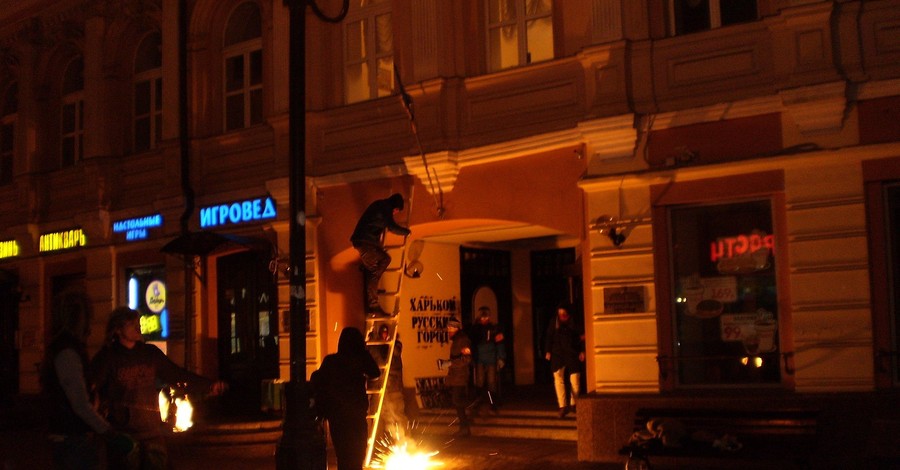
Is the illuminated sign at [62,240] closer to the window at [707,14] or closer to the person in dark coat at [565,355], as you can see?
the person in dark coat at [565,355]

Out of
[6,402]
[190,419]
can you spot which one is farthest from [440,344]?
[6,402]

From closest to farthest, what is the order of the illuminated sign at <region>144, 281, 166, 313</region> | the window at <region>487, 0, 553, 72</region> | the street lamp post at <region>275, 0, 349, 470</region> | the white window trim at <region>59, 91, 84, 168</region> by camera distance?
the street lamp post at <region>275, 0, 349, 470</region>
the window at <region>487, 0, 553, 72</region>
the illuminated sign at <region>144, 281, 166, 313</region>
the white window trim at <region>59, 91, 84, 168</region>

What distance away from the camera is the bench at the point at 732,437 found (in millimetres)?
11102

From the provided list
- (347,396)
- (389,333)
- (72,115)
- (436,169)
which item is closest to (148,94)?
(72,115)

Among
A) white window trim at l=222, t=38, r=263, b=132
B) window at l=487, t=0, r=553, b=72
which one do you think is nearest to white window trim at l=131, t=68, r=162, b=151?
white window trim at l=222, t=38, r=263, b=132

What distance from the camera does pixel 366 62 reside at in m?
16.8

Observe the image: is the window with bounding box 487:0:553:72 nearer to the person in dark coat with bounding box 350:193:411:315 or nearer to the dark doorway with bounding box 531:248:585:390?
the person in dark coat with bounding box 350:193:411:315

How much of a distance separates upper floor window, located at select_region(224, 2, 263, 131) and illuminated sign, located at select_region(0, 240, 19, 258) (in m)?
6.83

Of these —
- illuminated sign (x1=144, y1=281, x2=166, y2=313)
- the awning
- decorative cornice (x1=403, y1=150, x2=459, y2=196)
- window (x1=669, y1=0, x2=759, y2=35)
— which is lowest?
illuminated sign (x1=144, y1=281, x2=166, y2=313)

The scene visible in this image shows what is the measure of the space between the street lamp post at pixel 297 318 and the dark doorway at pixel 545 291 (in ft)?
32.8

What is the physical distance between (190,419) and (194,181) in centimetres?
444

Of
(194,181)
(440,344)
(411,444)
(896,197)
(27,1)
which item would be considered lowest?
(411,444)

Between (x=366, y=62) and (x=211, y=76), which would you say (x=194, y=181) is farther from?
(x=366, y=62)

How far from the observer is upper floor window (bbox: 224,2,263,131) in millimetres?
18625
